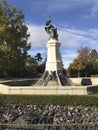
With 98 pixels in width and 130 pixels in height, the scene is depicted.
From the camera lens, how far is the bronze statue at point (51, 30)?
30.1 metres

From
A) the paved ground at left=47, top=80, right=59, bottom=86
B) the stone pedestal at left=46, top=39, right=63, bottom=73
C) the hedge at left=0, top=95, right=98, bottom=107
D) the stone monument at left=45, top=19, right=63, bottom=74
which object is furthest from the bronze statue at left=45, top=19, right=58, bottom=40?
the hedge at left=0, top=95, right=98, bottom=107

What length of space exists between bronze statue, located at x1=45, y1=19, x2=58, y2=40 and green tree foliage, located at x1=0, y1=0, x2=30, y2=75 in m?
7.08

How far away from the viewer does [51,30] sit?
30.4 m

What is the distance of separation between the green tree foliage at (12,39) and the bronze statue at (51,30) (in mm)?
7078

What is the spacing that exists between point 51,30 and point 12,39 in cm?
798

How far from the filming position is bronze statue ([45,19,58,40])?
30125 millimetres

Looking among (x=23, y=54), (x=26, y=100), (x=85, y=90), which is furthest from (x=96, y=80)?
(x=26, y=100)

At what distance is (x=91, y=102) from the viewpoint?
1861 centimetres

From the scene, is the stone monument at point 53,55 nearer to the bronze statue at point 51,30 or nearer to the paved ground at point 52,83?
the bronze statue at point 51,30

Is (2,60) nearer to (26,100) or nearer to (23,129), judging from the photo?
(26,100)

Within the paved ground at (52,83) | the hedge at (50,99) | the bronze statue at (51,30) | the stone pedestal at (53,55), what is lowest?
the hedge at (50,99)

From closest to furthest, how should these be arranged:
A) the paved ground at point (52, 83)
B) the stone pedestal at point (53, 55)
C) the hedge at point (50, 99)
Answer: the hedge at point (50, 99) → the paved ground at point (52, 83) → the stone pedestal at point (53, 55)

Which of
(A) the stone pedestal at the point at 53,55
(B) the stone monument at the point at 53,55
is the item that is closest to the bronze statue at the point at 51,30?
(B) the stone monument at the point at 53,55

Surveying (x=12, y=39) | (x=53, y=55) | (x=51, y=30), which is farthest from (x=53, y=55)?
(x=12, y=39)
